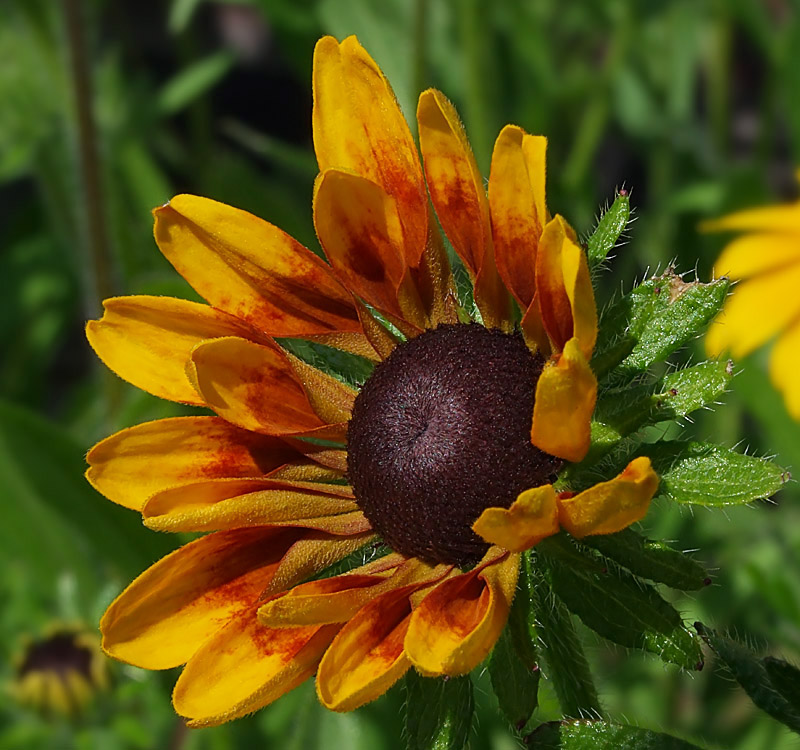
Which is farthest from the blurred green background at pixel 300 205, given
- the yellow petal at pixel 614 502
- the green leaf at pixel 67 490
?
the yellow petal at pixel 614 502

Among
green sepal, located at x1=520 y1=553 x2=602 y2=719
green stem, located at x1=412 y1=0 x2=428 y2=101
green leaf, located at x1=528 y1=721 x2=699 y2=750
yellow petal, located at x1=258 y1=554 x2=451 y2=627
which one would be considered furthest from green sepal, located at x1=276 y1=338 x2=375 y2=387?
green stem, located at x1=412 y1=0 x2=428 y2=101

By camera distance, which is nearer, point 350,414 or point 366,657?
point 366,657

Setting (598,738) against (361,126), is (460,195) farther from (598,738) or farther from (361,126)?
Answer: (598,738)

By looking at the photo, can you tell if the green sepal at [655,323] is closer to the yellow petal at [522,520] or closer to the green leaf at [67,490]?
the yellow petal at [522,520]

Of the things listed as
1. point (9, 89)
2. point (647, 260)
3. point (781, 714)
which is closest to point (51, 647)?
point (781, 714)

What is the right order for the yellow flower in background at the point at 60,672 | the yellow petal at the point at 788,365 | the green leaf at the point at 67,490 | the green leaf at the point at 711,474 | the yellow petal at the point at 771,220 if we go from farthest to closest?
the green leaf at the point at 67,490, the yellow petal at the point at 771,220, the yellow petal at the point at 788,365, the yellow flower in background at the point at 60,672, the green leaf at the point at 711,474

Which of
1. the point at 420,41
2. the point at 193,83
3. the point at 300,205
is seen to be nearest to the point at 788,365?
the point at 420,41

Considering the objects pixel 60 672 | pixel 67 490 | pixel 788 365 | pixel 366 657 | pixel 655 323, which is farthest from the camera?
pixel 67 490
